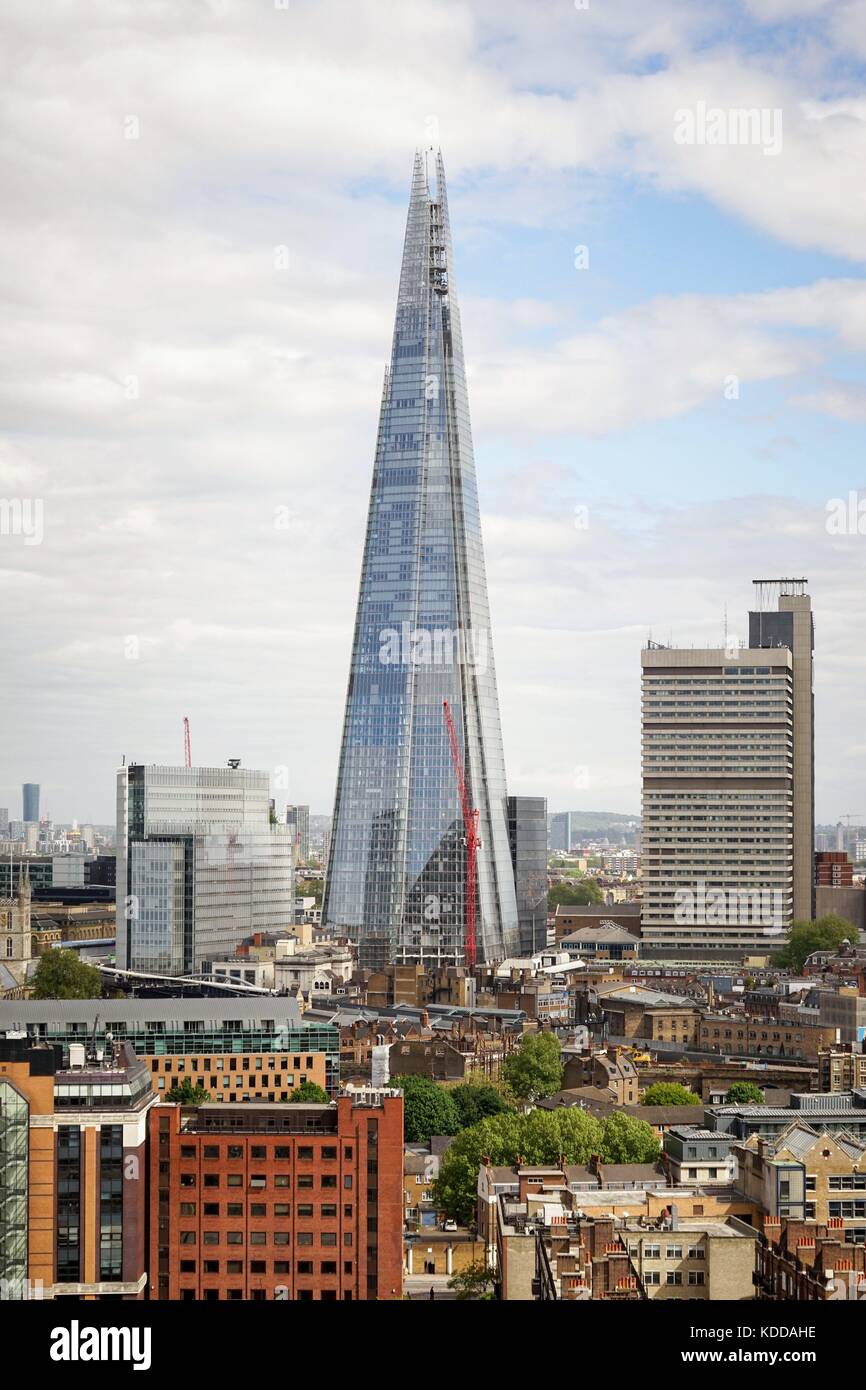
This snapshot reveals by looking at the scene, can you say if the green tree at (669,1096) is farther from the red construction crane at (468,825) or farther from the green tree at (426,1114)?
the red construction crane at (468,825)

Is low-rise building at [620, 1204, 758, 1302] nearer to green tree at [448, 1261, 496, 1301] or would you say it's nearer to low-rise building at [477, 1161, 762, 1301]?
low-rise building at [477, 1161, 762, 1301]

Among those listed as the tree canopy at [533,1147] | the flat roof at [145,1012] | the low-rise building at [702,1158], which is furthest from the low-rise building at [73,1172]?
the flat roof at [145,1012]

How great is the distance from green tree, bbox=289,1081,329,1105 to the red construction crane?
81.9 metres

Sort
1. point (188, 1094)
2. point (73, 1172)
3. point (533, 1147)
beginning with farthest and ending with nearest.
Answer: point (188, 1094), point (533, 1147), point (73, 1172)

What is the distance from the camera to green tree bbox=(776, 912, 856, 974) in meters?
161

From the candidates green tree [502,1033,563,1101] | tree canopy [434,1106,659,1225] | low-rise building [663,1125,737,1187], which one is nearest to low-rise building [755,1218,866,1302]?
low-rise building [663,1125,737,1187]

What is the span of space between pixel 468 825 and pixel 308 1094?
288 feet

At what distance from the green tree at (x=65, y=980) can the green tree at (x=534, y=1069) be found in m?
31.7

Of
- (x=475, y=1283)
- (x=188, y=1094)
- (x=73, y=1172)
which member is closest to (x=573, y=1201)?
(x=475, y=1283)

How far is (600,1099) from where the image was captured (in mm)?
81812

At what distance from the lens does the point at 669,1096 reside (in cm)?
8688

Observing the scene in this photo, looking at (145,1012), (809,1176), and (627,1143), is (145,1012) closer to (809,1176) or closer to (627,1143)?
(627,1143)

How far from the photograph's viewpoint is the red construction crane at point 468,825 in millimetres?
164375

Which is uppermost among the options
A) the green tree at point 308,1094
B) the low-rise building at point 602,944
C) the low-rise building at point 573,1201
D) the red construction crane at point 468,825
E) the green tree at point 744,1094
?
the red construction crane at point 468,825
